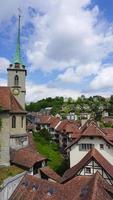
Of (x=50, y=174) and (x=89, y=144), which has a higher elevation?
(x=89, y=144)

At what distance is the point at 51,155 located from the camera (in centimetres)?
6216

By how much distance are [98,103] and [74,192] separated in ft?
444

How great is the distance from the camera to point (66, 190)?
3009 cm

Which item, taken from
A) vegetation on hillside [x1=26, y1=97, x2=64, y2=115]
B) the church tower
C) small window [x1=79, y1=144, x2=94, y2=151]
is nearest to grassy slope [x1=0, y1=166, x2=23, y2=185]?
small window [x1=79, y1=144, x2=94, y2=151]

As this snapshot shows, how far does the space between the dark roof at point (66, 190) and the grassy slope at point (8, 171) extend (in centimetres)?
192

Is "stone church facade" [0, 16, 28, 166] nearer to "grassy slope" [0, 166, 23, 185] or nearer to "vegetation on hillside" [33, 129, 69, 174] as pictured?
"grassy slope" [0, 166, 23, 185]

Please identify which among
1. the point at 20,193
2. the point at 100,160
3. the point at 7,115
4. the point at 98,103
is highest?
the point at 98,103

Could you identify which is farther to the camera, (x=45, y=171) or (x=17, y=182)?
(x=45, y=171)

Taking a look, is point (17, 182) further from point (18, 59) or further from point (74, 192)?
point (18, 59)

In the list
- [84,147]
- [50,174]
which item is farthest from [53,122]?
[50,174]

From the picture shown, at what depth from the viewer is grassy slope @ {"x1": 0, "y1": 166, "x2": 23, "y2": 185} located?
1330 inches

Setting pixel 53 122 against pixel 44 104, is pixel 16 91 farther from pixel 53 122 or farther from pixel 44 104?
pixel 44 104

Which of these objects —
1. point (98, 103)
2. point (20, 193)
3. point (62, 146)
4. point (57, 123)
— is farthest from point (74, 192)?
point (98, 103)

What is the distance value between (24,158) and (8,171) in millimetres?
5132
